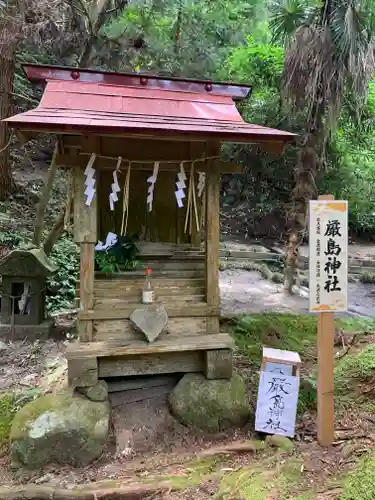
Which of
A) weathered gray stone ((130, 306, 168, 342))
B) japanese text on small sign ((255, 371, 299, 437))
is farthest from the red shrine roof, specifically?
japanese text on small sign ((255, 371, 299, 437))

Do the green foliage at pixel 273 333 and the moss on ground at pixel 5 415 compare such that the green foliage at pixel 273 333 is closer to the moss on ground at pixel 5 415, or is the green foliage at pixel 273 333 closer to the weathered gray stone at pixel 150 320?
the weathered gray stone at pixel 150 320

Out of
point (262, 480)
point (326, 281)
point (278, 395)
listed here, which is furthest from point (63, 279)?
point (262, 480)

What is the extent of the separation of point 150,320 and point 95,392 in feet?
2.76

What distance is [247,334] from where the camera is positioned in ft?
17.8

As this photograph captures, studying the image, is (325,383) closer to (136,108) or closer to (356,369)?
(356,369)

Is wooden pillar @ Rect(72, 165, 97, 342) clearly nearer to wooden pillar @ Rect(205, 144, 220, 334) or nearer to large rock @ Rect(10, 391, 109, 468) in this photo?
large rock @ Rect(10, 391, 109, 468)

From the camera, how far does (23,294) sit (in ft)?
19.3

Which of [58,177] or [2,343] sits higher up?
[58,177]

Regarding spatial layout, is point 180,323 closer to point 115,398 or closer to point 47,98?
point 115,398

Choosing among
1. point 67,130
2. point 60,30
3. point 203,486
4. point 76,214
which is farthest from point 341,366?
point 60,30

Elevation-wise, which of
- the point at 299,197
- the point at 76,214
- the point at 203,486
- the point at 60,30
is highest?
the point at 60,30

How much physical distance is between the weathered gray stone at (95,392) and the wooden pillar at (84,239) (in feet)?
1.47

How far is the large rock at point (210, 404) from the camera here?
3.88 metres

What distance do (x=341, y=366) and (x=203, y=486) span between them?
229 centimetres
